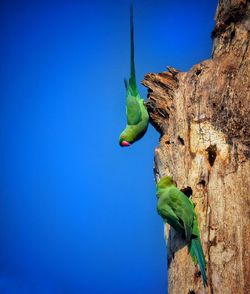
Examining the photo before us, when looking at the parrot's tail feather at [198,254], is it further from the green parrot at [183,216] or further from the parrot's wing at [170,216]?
the parrot's wing at [170,216]

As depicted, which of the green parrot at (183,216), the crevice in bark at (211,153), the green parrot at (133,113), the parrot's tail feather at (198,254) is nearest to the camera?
the parrot's tail feather at (198,254)

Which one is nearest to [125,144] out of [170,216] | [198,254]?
[170,216]

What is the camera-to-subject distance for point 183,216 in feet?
7.25

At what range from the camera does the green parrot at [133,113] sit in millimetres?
3178

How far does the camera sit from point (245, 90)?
2445mm

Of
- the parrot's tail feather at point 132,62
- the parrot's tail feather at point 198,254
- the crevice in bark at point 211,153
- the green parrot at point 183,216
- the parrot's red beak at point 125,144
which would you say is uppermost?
the parrot's tail feather at point 132,62

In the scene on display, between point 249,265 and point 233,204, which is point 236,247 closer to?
point 249,265

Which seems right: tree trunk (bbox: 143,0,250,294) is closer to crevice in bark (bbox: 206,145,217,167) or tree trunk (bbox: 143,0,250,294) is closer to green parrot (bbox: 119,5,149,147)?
crevice in bark (bbox: 206,145,217,167)

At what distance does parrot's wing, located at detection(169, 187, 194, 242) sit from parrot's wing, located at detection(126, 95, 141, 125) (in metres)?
1.01

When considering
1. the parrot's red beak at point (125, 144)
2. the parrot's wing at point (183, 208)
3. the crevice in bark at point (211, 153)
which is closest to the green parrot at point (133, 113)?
the parrot's red beak at point (125, 144)

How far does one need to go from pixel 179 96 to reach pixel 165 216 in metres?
0.97

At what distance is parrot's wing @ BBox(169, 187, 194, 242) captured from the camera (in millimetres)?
2172

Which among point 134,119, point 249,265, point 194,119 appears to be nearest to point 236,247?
point 249,265

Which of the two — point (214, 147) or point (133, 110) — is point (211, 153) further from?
point (133, 110)
